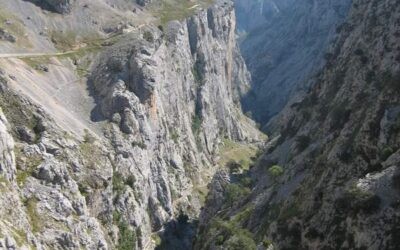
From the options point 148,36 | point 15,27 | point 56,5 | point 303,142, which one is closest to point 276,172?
point 303,142

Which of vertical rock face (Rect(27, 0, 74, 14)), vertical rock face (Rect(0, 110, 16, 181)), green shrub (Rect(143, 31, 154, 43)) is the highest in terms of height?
vertical rock face (Rect(27, 0, 74, 14))

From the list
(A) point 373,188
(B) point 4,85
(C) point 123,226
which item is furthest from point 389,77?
(B) point 4,85

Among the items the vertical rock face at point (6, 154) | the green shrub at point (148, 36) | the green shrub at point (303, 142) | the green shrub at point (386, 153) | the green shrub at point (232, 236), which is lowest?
the green shrub at point (386, 153)

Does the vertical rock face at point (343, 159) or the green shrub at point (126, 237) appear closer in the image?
the vertical rock face at point (343, 159)

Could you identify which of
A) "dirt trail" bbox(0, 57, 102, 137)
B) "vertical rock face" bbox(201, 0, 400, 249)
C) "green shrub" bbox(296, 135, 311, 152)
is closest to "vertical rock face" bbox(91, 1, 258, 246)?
"dirt trail" bbox(0, 57, 102, 137)

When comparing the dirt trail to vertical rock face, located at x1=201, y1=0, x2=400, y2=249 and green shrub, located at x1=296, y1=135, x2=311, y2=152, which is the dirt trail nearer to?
vertical rock face, located at x1=201, y1=0, x2=400, y2=249

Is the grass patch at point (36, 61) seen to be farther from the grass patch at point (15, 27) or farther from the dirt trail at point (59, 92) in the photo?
the grass patch at point (15, 27)

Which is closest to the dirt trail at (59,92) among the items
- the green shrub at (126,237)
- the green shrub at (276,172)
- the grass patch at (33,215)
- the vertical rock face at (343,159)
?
the green shrub at (126,237)

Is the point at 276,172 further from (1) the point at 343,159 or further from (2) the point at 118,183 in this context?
(1) the point at 343,159
